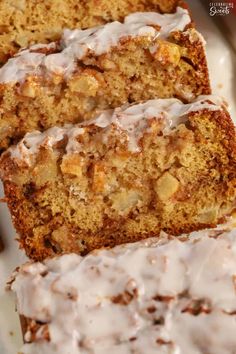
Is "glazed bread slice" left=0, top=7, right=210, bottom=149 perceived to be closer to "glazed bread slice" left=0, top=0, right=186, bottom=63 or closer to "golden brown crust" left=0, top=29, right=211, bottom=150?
"golden brown crust" left=0, top=29, right=211, bottom=150

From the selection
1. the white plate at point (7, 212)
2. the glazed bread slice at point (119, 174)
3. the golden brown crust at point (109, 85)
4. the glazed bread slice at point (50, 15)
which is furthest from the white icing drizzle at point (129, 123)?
the glazed bread slice at point (50, 15)

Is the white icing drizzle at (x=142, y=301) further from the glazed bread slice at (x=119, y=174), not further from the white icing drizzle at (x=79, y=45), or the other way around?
the white icing drizzle at (x=79, y=45)

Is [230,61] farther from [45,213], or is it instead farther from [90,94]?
[45,213]

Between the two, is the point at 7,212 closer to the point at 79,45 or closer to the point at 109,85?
the point at 109,85

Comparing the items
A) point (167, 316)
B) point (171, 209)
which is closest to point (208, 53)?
point (171, 209)

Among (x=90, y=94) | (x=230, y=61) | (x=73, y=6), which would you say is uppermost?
(x=73, y=6)

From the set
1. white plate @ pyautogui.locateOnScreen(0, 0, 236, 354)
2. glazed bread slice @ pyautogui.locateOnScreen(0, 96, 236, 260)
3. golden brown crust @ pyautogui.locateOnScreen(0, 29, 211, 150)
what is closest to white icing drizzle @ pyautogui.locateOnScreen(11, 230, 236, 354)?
glazed bread slice @ pyautogui.locateOnScreen(0, 96, 236, 260)
